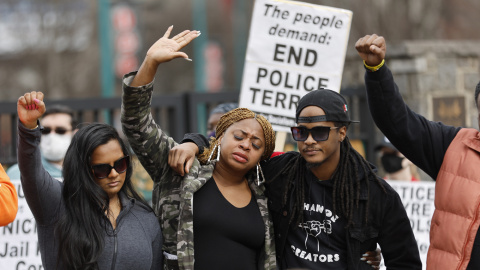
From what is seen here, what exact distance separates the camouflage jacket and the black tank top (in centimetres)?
6

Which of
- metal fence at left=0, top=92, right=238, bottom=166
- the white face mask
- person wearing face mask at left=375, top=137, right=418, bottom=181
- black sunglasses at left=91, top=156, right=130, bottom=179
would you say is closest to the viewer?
black sunglasses at left=91, top=156, right=130, bottom=179

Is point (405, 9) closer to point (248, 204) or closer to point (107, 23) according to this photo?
point (107, 23)

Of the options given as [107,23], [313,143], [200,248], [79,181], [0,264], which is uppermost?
[107,23]

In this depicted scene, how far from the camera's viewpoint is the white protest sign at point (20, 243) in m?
6.10

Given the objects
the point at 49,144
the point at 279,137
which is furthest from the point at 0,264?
the point at 279,137

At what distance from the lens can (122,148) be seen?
4.20 metres

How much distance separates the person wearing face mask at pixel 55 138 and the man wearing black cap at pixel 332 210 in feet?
9.23

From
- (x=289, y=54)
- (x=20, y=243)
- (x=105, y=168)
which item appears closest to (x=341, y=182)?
(x=105, y=168)

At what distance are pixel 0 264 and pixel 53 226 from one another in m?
2.35

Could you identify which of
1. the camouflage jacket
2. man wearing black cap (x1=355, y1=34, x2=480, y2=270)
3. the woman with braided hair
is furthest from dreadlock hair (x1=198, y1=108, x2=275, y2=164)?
man wearing black cap (x1=355, y1=34, x2=480, y2=270)

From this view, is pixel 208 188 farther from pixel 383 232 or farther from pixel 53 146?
pixel 53 146

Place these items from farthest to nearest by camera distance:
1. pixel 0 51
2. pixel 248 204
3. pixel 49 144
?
pixel 0 51, pixel 49 144, pixel 248 204

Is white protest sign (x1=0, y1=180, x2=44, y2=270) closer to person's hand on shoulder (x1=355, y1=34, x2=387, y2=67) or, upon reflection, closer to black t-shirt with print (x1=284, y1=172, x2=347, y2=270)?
black t-shirt with print (x1=284, y1=172, x2=347, y2=270)

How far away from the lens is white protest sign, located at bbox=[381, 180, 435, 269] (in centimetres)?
702
